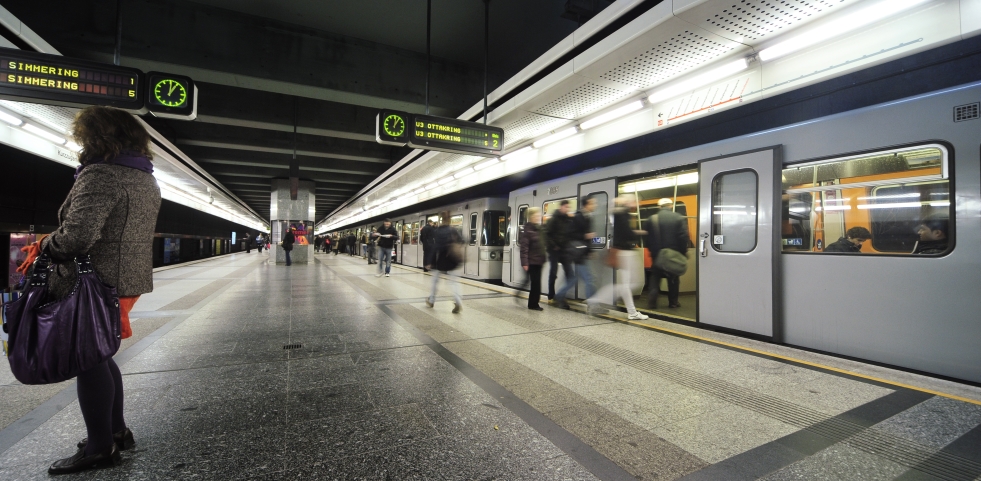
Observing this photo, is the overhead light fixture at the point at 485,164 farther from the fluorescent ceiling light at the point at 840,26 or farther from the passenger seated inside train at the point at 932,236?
the passenger seated inside train at the point at 932,236

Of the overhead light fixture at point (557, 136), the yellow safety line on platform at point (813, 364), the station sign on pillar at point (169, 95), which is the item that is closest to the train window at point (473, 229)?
the overhead light fixture at point (557, 136)

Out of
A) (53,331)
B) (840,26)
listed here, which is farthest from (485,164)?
(53,331)

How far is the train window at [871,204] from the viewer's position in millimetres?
3303

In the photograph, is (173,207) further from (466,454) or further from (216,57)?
(466,454)

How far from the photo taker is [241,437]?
7.00ft

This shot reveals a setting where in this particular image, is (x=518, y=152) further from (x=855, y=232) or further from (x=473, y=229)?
(x=855, y=232)

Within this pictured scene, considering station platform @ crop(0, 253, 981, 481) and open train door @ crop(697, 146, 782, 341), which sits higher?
open train door @ crop(697, 146, 782, 341)

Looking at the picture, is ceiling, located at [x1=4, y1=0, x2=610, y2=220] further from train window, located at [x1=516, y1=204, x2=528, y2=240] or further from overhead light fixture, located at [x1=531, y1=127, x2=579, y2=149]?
train window, located at [x1=516, y1=204, x2=528, y2=240]

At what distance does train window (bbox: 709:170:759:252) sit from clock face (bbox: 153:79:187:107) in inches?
267

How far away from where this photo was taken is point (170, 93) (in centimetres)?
491

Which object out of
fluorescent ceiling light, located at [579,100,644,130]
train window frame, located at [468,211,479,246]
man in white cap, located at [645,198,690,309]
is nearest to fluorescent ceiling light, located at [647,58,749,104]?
fluorescent ceiling light, located at [579,100,644,130]

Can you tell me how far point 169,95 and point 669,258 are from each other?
7.10m

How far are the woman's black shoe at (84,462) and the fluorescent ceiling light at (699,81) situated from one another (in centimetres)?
555

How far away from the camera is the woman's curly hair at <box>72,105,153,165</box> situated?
1811 millimetres
